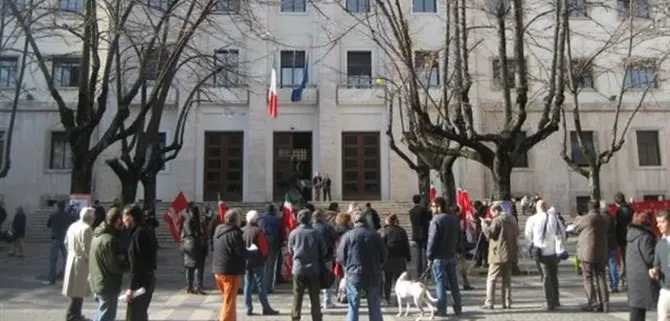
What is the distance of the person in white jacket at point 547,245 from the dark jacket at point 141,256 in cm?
659

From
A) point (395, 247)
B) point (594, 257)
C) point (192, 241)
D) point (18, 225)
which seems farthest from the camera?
point (18, 225)

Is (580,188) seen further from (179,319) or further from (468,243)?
(179,319)

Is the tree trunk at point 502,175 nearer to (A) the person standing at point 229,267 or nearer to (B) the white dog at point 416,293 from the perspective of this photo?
(B) the white dog at point 416,293

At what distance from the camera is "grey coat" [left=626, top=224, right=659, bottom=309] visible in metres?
7.26

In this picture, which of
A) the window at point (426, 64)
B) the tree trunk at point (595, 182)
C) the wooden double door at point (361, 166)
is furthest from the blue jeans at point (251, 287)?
the wooden double door at point (361, 166)

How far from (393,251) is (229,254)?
3.43 meters

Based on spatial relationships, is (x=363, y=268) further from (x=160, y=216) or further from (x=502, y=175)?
(x=160, y=216)

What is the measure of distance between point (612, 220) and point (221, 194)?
24.2m

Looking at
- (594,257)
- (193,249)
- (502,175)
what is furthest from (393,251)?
(502,175)

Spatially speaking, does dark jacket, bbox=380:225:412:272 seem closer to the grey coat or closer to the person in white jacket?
the person in white jacket

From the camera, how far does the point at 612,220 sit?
12570 mm

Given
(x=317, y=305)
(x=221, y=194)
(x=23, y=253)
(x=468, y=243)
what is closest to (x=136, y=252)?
(x=317, y=305)

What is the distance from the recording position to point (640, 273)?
7.36 metres

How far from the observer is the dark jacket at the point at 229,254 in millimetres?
8750
